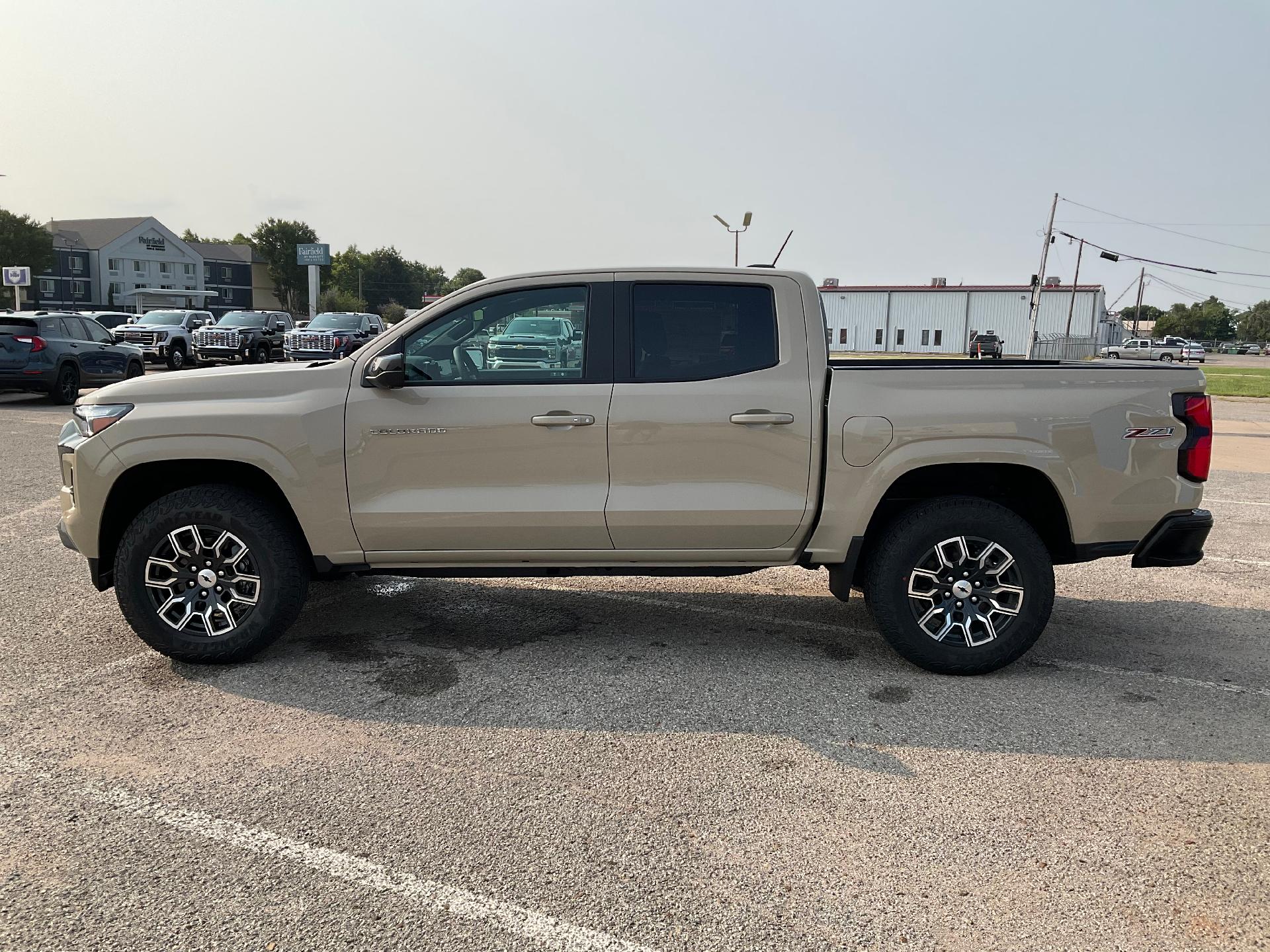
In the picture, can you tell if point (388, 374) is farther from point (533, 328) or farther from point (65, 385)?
point (65, 385)

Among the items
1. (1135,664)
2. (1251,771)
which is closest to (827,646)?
(1135,664)

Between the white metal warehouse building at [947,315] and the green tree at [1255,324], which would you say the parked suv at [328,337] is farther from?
the green tree at [1255,324]

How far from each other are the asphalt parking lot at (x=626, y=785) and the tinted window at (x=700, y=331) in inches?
59.1

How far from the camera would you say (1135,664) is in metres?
5.02

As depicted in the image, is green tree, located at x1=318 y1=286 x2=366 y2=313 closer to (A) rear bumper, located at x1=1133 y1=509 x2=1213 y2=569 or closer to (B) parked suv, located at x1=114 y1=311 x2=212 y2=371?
(B) parked suv, located at x1=114 y1=311 x2=212 y2=371

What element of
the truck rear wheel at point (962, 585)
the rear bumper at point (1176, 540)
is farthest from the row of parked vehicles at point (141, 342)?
the rear bumper at point (1176, 540)

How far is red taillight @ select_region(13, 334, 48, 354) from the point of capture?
16.8m

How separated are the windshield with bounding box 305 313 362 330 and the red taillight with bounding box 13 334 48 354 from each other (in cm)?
1223

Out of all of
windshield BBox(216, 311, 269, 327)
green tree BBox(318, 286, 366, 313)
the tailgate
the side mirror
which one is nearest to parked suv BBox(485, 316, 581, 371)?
the side mirror

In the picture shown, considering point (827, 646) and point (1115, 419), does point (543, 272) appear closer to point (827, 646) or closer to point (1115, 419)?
point (827, 646)

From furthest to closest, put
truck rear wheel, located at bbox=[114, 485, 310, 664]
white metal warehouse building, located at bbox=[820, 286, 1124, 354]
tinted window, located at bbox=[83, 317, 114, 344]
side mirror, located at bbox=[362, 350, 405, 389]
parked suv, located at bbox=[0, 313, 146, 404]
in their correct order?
white metal warehouse building, located at bbox=[820, 286, 1124, 354], tinted window, located at bbox=[83, 317, 114, 344], parked suv, located at bbox=[0, 313, 146, 404], truck rear wheel, located at bbox=[114, 485, 310, 664], side mirror, located at bbox=[362, 350, 405, 389]

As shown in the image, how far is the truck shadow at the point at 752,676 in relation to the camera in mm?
4121

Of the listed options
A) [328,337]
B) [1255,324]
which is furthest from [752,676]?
[1255,324]

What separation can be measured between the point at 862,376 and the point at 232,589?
10.6 ft
